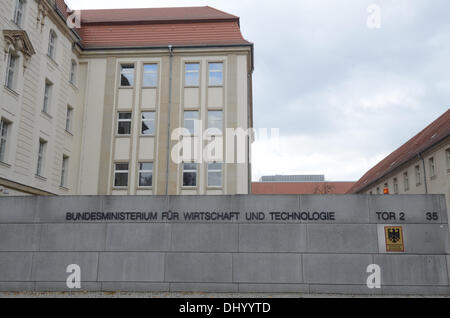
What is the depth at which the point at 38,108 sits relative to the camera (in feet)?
70.0

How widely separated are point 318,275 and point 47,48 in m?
19.0

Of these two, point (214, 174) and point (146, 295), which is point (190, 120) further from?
point (146, 295)

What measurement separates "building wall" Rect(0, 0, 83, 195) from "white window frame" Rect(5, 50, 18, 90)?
17cm

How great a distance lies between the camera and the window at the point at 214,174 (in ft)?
81.4

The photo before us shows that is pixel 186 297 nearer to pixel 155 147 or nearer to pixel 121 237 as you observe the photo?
pixel 121 237

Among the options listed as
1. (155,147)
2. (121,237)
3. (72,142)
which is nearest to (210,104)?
(155,147)

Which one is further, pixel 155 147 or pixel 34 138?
pixel 155 147

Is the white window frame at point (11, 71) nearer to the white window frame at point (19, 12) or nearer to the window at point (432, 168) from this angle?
the white window frame at point (19, 12)

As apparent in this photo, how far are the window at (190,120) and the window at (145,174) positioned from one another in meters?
3.21

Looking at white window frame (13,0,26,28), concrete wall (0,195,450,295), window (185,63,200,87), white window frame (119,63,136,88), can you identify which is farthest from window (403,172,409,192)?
white window frame (13,0,26,28)

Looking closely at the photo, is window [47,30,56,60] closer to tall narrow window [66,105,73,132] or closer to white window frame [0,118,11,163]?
tall narrow window [66,105,73,132]

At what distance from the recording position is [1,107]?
60.2 feet

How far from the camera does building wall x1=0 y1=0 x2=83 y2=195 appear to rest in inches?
747

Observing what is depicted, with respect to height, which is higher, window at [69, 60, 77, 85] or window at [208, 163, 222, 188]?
window at [69, 60, 77, 85]
